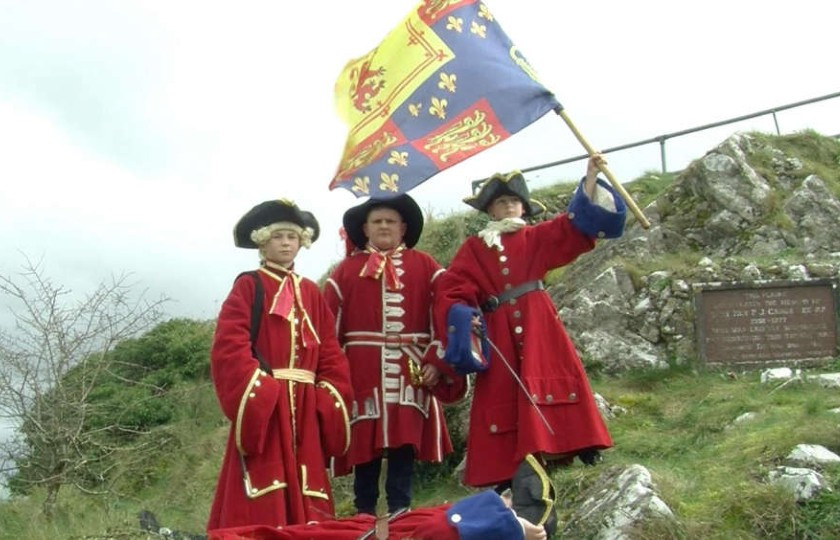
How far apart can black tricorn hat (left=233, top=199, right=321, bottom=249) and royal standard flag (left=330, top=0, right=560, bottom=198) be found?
29 centimetres

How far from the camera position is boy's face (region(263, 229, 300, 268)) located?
17.6 ft

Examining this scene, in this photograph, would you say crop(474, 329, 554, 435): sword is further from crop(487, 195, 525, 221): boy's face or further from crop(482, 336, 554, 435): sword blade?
crop(487, 195, 525, 221): boy's face

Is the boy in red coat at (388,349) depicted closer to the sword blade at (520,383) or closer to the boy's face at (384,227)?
the boy's face at (384,227)

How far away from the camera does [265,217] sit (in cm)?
535

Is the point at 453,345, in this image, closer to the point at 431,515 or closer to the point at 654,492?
the point at 654,492

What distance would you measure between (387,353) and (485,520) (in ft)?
7.88

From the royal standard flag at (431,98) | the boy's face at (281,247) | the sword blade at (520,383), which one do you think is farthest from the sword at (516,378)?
the boy's face at (281,247)

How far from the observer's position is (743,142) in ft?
32.8

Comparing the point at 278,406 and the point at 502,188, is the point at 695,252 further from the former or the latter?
the point at 278,406

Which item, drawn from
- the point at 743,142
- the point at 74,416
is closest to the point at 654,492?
the point at 74,416

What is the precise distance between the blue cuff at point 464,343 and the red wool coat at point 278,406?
24.7 inches

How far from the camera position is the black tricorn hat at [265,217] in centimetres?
536

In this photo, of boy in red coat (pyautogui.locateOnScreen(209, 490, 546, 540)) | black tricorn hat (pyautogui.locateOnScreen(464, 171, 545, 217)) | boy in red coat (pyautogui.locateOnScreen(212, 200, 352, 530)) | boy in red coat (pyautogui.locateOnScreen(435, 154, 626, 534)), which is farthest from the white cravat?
boy in red coat (pyautogui.locateOnScreen(209, 490, 546, 540))

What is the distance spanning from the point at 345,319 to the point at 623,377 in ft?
10.1
